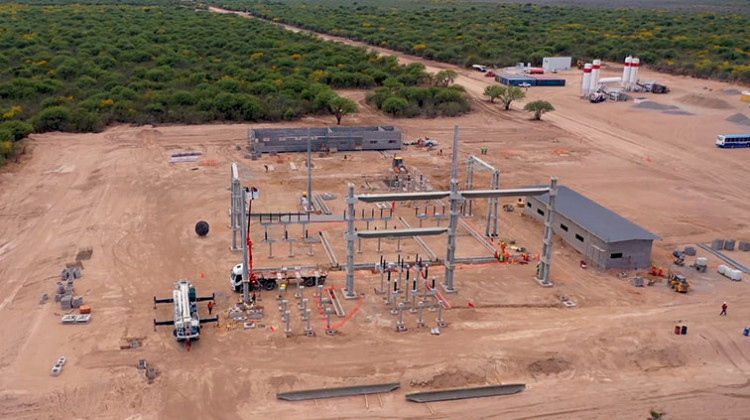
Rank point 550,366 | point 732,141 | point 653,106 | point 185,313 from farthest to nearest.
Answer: point 653,106 → point 732,141 → point 185,313 → point 550,366

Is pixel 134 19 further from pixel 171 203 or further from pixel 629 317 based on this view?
pixel 629 317

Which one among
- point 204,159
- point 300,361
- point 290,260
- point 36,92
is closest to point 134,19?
point 36,92

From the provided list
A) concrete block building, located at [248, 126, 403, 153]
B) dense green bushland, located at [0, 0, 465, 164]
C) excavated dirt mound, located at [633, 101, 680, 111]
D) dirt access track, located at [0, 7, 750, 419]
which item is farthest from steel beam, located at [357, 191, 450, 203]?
excavated dirt mound, located at [633, 101, 680, 111]

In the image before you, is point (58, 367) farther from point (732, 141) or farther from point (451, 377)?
point (732, 141)

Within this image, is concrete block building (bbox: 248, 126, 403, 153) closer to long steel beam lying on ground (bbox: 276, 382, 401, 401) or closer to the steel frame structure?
the steel frame structure

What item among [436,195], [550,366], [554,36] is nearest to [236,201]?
[436,195]

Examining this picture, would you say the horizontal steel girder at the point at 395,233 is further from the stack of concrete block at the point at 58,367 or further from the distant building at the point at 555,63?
the distant building at the point at 555,63

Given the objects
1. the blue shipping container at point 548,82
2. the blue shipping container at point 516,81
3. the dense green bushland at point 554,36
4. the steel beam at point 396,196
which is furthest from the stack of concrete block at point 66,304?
the dense green bushland at point 554,36
